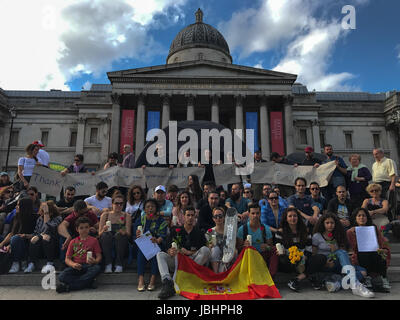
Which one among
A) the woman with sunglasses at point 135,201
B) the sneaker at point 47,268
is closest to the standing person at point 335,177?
the woman with sunglasses at point 135,201

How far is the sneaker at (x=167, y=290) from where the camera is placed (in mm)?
4914

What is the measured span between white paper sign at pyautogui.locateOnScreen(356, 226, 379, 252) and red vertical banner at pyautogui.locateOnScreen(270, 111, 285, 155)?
82.5 ft

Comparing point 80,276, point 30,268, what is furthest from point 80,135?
point 80,276

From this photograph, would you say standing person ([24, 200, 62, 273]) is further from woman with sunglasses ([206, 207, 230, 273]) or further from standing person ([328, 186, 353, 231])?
standing person ([328, 186, 353, 231])

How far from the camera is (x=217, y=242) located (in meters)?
5.86

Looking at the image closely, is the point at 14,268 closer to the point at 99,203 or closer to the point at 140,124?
the point at 99,203

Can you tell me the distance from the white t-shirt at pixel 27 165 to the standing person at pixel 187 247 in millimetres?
5759

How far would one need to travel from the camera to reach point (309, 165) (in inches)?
405

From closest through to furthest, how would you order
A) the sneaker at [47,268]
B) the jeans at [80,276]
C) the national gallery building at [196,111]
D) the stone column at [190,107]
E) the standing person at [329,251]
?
1. the jeans at [80,276]
2. the standing person at [329,251]
3. the sneaker at [47,268]
4. the stone column at [190,107]
5. the national gallery building at [196,111]

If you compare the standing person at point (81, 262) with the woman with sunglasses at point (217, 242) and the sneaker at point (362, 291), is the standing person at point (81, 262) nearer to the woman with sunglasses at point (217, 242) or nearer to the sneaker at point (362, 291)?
the woman with sunglasses at point (217, 242)

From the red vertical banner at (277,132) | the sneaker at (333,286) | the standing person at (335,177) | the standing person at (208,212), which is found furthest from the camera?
the red vertical banner at (277,132)
